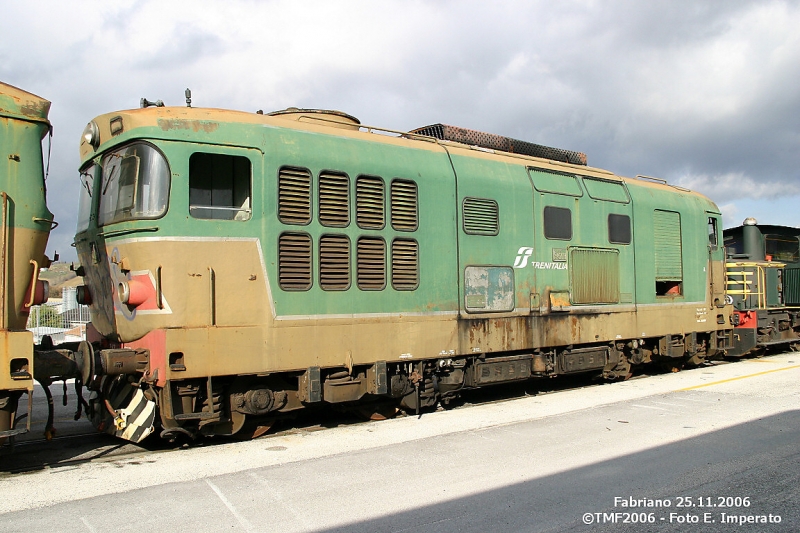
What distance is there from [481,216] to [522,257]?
3.42 feet

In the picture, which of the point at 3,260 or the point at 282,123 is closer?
the point at 3,260

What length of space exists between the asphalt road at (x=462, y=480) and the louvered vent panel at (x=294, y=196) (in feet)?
8.50

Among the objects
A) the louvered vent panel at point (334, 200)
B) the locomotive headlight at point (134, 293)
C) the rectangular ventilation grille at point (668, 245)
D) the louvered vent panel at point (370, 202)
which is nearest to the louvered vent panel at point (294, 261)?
the louvered vent panel at point (334, 200)

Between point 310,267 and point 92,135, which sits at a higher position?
point 92,135

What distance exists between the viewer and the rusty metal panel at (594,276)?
10.4m

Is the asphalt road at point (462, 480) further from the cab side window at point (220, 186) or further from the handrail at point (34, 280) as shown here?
the cab side window at point (220, 186)

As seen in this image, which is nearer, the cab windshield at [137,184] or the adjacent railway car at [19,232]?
the adjacent railway car at [19,232]

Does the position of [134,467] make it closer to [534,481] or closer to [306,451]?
[306,451]

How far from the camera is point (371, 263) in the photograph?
7.86 meters

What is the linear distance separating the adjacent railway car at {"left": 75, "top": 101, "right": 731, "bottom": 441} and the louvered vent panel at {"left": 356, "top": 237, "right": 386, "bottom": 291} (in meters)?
0.02

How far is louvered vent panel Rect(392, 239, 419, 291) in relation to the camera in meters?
8.09

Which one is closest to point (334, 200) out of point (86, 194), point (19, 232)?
point (86, 194)

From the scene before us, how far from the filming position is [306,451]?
679 centimetres

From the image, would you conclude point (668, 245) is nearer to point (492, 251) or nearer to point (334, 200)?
point (492, 251)
